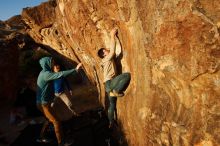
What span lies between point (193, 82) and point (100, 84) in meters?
5.82

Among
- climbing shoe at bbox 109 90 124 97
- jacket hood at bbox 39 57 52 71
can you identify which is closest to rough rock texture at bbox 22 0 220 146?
climbing shoe at bbox 109 90 124 97

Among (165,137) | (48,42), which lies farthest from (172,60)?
(48,42)

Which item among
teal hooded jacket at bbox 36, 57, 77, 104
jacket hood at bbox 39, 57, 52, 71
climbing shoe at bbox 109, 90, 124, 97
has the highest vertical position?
jacket hood at bbox 39, 57, 52, 71

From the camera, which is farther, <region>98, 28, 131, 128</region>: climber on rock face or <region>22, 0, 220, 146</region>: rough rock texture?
<region>98, 28, 131, 128</region>: climber on rock face

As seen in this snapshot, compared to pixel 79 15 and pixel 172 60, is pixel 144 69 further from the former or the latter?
pixel 79 15

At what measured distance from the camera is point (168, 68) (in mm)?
6629

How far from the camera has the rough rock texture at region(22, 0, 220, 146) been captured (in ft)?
19.6

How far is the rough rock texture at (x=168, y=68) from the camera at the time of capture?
5977 mm

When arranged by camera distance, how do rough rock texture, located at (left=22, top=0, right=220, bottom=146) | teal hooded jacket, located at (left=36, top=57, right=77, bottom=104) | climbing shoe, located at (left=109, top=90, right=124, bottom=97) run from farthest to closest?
teal hooded jacket, located at (left=36, top=57, right=77, bottom=104)
climbing shoe, located at (left=109, top=90, right=124, bottom=97)
rough rock texture, located at (left=22, top=0, right=220, bottom=146)

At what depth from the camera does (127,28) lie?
811 cm

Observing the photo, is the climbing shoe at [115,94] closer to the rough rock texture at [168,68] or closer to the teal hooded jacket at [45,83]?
the rough rock texture at [168,68]

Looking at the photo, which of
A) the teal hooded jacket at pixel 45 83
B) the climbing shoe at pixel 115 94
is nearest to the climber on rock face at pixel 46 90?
the teal hooded jacket at pixel 45 83

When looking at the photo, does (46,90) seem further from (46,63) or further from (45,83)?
(46,63)

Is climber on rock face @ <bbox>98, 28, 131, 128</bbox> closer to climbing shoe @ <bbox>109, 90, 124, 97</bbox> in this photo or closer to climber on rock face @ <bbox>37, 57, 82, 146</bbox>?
climbing shoe @ <bbox>109, 90, 124, 97</bbox>
